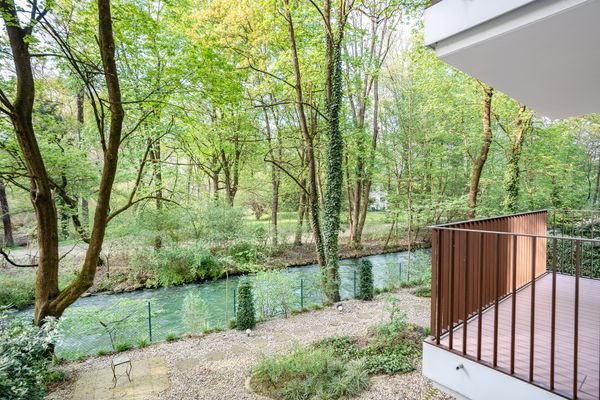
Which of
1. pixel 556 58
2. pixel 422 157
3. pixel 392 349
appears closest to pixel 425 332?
pixel 392 349

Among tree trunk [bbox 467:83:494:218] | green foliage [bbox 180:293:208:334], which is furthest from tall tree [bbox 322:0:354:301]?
tree trunk [bbox 467:83:494:218]

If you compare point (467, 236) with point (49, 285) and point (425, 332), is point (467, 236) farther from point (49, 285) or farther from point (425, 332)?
point (49, 285)

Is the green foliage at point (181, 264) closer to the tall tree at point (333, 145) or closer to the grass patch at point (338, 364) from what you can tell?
the tall tree at point (333, 145)

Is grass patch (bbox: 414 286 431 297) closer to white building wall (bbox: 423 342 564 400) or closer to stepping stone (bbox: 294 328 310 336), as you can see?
stepping stone (bbox: 294 328 310 336)

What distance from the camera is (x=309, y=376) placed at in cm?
436

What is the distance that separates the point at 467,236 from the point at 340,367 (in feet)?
9.65

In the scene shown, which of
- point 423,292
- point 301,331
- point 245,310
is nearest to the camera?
point 301,331

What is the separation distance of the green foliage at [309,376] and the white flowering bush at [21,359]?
2.63 meters

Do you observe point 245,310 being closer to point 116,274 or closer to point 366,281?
point 366,281

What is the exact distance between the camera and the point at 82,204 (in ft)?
34.4

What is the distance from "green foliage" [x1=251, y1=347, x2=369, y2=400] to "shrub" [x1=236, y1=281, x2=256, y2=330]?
1759mm

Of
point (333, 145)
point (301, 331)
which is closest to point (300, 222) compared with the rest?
point (333, 145)

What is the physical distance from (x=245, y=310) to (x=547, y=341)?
527cm

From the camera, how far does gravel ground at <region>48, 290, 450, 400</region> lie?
166 inches
